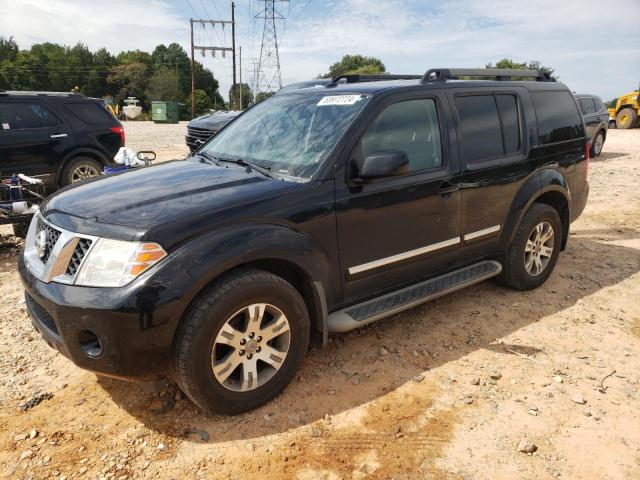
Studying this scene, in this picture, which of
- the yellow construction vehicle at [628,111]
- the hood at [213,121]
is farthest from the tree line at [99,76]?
the hood at [213,121]

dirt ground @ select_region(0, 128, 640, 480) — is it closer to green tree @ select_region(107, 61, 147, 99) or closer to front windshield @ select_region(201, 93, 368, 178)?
front windshield @ select_region(201, 93, 368, 178)

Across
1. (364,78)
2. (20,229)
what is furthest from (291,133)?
(20,229)

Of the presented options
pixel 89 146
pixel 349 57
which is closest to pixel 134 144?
pixel 89 146

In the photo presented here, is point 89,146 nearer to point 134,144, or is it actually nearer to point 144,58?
point 134,144

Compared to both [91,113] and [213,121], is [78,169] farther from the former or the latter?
[213,121]

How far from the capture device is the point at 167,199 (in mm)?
2771

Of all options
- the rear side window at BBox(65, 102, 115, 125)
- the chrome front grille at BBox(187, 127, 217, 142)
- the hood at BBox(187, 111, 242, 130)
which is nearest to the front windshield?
the rear side window at BBox(65, 102, 115, 125)

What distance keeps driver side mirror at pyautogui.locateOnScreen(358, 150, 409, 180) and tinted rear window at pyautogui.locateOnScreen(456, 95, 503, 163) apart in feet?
3.17

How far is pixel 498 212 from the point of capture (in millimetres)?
4141

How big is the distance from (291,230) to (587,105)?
1413 cm

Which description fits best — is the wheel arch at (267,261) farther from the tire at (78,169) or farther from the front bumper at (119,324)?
the tire at (78,169)

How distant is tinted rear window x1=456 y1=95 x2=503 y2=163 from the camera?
3.82 metres

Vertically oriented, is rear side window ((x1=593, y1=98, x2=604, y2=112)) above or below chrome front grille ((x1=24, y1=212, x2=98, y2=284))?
above

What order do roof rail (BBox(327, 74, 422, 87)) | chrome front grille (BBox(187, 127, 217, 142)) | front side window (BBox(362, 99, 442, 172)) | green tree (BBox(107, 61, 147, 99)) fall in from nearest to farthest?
front side window (BBox(362, 99, 442, 172))
roof rail (BBox(327, 74, 422, 87))
chrome front grille (BBox(187, 127, 217, 142))
green tree (BBox(107, 61, 147, 99))
